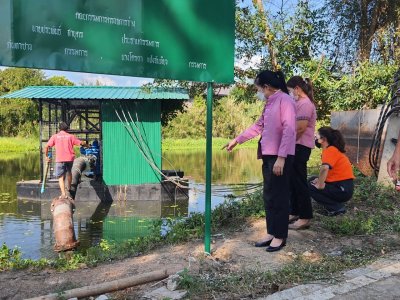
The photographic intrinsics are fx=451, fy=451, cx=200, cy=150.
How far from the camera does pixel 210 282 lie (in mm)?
3281

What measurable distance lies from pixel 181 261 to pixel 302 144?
5.78ft

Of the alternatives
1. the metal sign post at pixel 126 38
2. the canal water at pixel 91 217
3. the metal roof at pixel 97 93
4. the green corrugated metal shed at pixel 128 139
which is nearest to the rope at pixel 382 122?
the canal water at pixel 91 217

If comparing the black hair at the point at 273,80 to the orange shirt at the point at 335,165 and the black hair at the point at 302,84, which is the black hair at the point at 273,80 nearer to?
the black hair at the point at 302,84

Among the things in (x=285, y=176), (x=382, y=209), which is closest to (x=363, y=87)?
(x=382, y=209)

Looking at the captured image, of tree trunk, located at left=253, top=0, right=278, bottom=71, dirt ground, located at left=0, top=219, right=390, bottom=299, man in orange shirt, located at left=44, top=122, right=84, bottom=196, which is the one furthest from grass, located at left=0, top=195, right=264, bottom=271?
man in orange shirt, located at left=44, top=122, right=84, bottom=196

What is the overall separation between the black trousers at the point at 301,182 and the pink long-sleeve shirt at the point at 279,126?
26.9 inches

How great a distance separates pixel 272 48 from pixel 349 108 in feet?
8.47

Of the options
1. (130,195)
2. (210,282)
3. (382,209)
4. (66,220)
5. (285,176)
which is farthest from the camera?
(130,195)

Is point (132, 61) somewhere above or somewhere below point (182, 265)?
above

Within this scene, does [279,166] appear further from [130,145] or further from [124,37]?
[130,145]

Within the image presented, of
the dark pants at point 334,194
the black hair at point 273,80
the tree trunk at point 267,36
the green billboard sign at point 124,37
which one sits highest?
the tree trunk at point 267,36

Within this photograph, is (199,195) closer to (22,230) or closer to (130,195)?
(130,195)

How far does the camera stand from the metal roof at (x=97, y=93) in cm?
1277

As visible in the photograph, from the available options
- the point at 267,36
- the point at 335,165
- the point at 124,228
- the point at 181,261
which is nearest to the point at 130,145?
the point at 124,228
